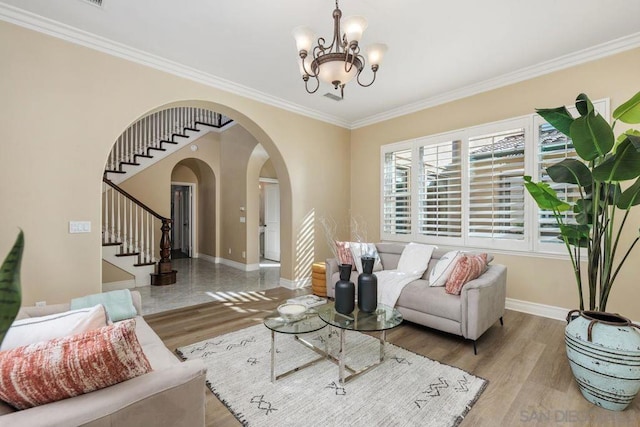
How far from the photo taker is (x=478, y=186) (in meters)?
4.01

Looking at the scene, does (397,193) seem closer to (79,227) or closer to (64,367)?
(79,227)

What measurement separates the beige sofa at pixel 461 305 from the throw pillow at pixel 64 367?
267 cm

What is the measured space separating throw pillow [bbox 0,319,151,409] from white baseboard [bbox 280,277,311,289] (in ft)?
12.6

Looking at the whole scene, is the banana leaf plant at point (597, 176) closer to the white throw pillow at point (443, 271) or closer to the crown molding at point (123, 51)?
the white throw pillow at point (443, 271)

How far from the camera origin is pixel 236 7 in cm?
257

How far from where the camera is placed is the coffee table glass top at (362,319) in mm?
2215

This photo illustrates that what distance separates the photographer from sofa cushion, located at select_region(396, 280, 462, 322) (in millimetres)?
2809

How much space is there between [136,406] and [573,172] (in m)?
3.07

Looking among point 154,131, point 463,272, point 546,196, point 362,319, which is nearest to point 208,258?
point 154,131

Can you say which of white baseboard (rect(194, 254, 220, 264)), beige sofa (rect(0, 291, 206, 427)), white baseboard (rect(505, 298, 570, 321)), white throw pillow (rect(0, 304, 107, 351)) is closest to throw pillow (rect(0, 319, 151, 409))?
beige sofa (rect(0, 291, 206, 427))

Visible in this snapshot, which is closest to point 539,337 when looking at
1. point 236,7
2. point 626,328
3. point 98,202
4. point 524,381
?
point 524,381

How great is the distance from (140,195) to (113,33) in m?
4.30

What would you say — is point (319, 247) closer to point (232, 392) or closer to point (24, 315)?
point (232, 392)

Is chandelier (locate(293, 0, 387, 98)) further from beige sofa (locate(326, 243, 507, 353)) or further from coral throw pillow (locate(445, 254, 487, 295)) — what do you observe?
beige sofa (locate(326, 243, 507, 353))
